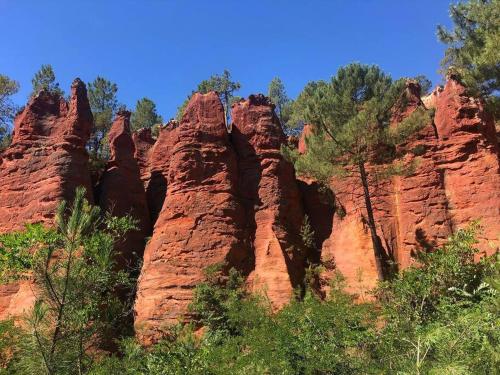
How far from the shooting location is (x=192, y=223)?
21.8m

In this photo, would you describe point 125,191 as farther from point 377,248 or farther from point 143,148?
point 377,248

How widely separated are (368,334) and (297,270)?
9972mm

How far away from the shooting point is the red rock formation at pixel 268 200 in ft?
67.3

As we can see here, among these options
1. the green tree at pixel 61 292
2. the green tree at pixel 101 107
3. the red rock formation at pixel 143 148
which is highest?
the green tree at pixel 101 107

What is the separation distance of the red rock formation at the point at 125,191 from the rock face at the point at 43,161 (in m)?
1.69

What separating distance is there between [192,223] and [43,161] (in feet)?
25.6

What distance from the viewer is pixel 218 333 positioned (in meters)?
16.8

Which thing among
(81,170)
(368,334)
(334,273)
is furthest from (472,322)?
(81,170)

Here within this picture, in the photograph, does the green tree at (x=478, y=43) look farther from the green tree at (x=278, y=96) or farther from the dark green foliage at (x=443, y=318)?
the green tree at (x=278, y=96)

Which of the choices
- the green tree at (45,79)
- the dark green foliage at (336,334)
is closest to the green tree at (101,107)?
the green tree at (45,79)

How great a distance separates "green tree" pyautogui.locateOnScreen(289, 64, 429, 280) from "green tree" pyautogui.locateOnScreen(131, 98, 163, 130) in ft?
94.3

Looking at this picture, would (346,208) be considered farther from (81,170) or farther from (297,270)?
(81,170)

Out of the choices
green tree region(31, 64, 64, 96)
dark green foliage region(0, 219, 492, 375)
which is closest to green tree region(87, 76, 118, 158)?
green tree region(31, 64, 64, 96)

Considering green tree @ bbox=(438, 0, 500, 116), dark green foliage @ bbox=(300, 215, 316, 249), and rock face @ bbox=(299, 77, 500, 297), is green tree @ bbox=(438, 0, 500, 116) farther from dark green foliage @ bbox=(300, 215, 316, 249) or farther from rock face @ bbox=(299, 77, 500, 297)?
dark green foliage @ bbox=(300, 215, 316, 249)
